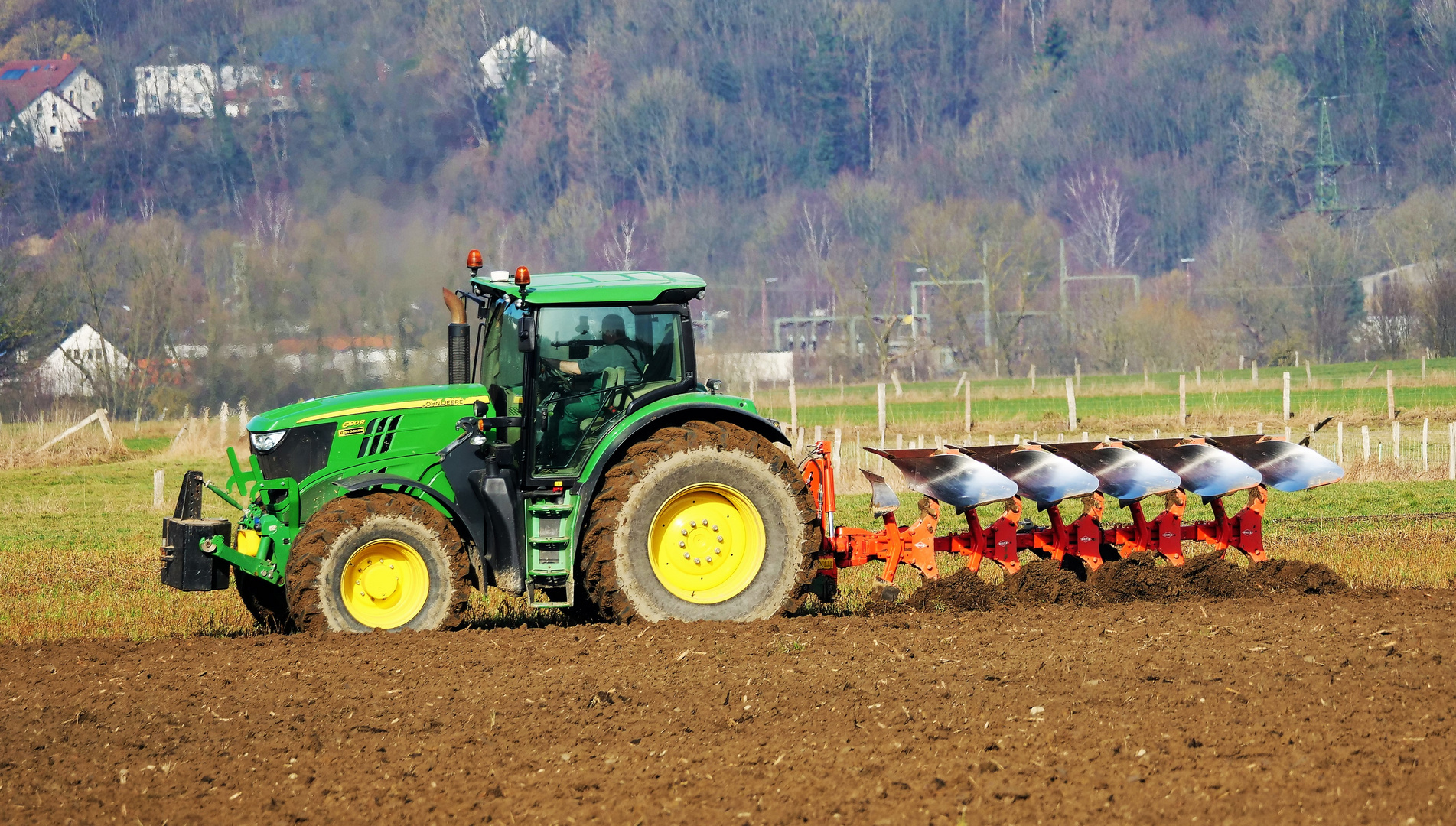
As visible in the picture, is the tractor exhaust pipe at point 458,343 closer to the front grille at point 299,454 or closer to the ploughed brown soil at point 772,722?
the front grille at point 299,454

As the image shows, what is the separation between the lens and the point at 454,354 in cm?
950

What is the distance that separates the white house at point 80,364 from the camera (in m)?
41.6

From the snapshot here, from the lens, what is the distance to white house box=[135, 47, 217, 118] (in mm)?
56750

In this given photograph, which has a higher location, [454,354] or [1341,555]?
[454,354]

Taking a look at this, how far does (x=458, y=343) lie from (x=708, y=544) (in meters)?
1.98

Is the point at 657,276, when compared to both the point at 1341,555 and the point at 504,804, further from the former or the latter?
the point at 1341,555

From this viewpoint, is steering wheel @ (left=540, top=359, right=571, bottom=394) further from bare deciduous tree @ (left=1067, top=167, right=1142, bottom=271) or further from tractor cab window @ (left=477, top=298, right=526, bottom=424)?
bare deciduous tree @ (left=1067, top=167, right=1142, bottom=271)

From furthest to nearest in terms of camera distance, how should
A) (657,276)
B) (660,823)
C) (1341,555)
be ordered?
(1341,555)
(657,276)
(660,823)

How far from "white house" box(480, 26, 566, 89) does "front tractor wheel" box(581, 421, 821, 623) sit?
3227 inches

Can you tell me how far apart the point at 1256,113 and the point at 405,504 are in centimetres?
10105

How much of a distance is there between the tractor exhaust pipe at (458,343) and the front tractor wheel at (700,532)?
4.26ft

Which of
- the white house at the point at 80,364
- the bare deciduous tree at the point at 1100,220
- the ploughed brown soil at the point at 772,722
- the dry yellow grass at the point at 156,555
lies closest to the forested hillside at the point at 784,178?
the bare deciduous tree at the point at 1100,220

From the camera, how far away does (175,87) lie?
58812 mm

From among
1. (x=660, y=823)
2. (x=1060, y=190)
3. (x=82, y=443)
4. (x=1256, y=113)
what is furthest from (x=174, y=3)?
(x=660, y=823)
